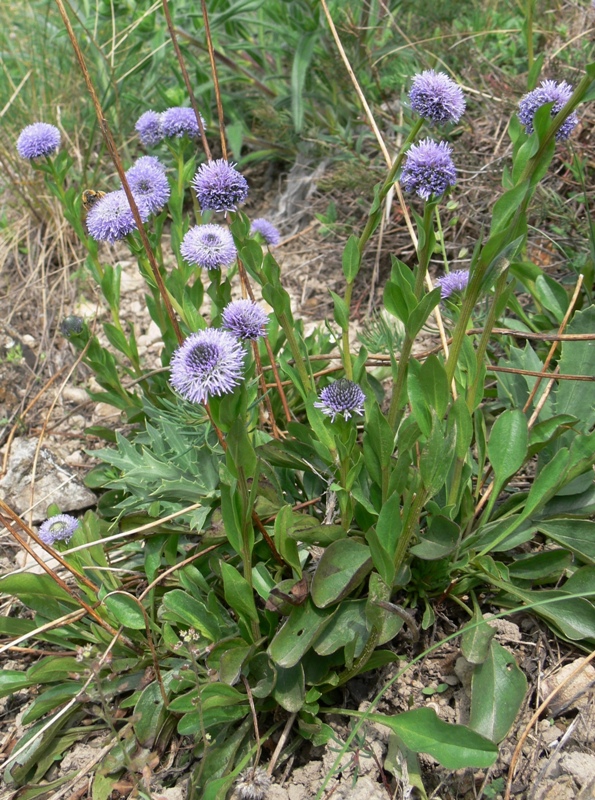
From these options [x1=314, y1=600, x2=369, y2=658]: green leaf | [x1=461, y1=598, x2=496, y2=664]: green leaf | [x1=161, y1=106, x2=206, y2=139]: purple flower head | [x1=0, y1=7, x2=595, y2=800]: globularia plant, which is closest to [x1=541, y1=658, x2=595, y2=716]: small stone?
[x1=0, y1=7, x2=595, y2=800]: globularia plant

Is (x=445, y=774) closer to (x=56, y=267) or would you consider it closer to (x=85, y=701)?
(x=85, y=701)

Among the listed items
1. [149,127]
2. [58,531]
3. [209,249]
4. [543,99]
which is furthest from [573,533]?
[149,127]

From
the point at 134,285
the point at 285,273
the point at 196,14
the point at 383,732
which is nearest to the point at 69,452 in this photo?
the point at 134,285

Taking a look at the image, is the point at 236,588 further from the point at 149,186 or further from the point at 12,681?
the point at 149,186

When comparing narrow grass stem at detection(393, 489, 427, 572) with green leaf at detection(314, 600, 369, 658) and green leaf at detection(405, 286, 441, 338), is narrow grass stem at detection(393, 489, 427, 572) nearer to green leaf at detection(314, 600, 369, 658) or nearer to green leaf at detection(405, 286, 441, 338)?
green leaf at detection(314, 600, 369, 658)

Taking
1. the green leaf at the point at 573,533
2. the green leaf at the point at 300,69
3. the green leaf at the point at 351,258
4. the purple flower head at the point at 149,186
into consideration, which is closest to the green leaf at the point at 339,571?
the green leaf at the point at 573,533

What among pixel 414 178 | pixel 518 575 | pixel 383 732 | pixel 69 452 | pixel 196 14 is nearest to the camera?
pixel 414 178
